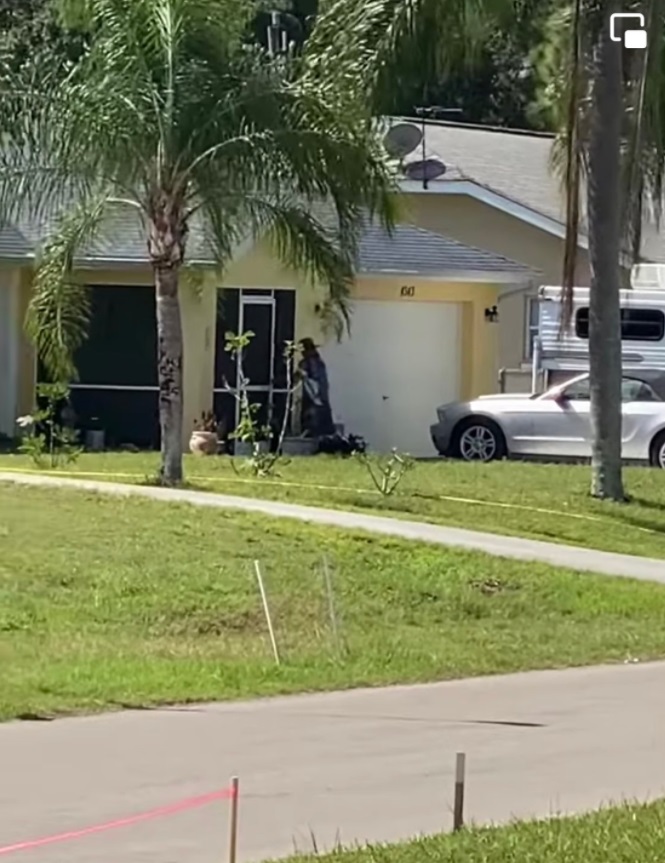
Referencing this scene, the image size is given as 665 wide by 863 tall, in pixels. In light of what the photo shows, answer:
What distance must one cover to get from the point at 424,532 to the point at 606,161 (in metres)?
5.40

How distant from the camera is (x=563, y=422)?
1113 inches

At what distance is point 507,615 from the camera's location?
55.1ft

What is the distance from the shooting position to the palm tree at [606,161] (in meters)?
22.1

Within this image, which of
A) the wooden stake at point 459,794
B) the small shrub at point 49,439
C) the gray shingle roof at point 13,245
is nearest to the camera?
the wooden stake at point 459,794

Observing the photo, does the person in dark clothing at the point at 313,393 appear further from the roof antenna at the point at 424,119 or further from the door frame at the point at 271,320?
the roof antenna at the point at 424,119

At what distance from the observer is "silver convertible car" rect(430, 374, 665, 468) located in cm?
2820

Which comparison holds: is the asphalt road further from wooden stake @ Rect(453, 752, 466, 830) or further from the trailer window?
the trailer window

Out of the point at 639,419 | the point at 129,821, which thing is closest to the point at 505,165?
the point at 639,419

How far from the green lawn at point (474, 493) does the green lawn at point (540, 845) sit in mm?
11810

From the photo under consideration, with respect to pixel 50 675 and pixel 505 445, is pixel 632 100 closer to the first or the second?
pixel 505 445

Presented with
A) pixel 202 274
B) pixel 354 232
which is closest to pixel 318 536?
pixel 354 232

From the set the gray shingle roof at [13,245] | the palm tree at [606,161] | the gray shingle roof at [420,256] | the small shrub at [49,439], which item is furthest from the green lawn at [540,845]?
the gray shingle roof at [420,256]

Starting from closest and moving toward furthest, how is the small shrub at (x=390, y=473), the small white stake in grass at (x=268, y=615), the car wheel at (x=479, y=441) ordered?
the small white stake in grass at (x=268, y=615) < the small shrub at (x=390, y=473) < the car wheel at (x=479, y=441)

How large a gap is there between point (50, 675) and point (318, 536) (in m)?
5.95
